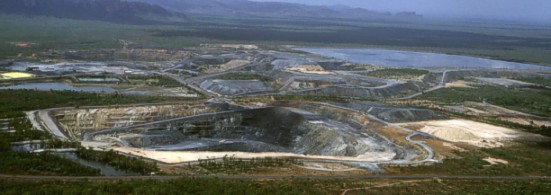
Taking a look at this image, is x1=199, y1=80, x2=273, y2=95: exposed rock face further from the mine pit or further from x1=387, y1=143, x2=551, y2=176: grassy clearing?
x1=387, y1=143, x2=551, y2=176: grassy clearing

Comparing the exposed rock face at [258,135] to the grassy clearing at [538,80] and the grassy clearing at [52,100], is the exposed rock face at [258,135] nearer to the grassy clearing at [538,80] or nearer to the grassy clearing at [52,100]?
the grassy clearing at [52,100]

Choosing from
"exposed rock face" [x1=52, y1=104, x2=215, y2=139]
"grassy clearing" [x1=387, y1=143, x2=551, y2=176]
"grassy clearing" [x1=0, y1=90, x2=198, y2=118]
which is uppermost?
"grassy clearing" [x1=0, y1=90, x2=198, y2=118]

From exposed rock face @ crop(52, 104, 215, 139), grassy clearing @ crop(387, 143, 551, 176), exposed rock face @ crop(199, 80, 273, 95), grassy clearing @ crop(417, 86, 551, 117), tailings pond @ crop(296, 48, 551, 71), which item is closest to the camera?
grassy clearing @ crop(387, 143, 551, 176)

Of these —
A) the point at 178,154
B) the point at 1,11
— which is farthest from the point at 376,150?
the point at 1,11

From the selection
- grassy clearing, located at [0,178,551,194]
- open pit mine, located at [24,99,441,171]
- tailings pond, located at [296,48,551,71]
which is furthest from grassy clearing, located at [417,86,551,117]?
grassy clearing, located at [0,178,551,194]

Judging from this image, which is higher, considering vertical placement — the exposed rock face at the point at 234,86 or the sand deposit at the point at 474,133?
the exposed rock face at the point at 234,86

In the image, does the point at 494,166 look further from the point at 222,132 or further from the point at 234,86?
the point at 234,86

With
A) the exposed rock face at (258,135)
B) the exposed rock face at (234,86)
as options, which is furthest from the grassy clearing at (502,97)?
the exposed rock face at (258,135)

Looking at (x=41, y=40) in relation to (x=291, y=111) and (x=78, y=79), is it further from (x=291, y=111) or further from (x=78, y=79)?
(x=291, y=111)

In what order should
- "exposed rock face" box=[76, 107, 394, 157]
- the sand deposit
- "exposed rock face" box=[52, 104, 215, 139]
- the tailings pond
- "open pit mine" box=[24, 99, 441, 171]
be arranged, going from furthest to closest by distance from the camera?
the tailings pond < the sand deposit < "exposed rock face" box=[52, 104, 215, 139] < "exposed rock face" box=[76, 107, 394, 157] < "open pit mine" box=[24, 99, 441, 171]

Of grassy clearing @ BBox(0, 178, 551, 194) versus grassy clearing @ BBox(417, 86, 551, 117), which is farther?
grassy clearing @ BBox(417, 86, 551, 117)
